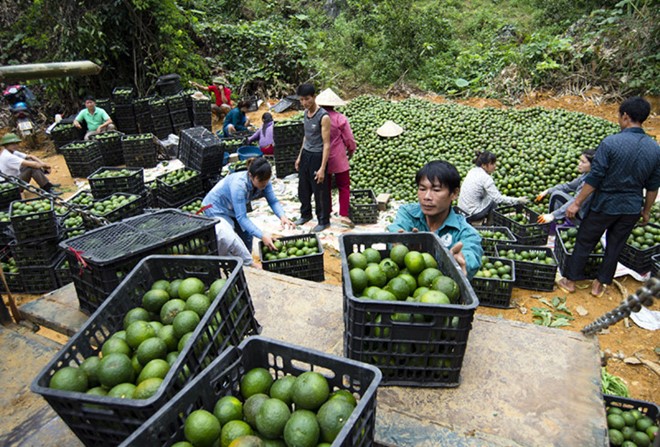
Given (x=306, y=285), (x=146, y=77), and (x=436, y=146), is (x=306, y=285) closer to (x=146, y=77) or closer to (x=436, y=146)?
(x=436, y=146)

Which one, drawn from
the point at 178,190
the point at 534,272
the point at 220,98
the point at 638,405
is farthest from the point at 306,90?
the point at 220,98

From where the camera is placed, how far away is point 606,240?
16.7 feet

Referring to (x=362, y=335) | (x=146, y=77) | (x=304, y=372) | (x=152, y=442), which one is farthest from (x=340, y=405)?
(x=146, y=77)

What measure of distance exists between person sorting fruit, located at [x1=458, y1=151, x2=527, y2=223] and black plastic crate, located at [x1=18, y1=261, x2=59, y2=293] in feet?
20.9

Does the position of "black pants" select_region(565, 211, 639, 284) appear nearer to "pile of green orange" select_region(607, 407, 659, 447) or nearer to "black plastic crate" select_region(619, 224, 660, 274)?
"black plastic crate" select_region(619, 224, 660, 274)

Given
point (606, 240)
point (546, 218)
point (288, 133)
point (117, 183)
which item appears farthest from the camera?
point (288, 133)

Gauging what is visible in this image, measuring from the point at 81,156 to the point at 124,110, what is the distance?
9.50 feet

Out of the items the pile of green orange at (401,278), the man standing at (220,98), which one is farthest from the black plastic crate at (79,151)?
the pile of green orange at (401,278)

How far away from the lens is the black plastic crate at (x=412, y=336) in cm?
183

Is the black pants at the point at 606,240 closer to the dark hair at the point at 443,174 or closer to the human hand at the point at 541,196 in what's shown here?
the human hand at the point at 541,196

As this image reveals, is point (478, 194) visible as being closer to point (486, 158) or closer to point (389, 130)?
point (486, 158)

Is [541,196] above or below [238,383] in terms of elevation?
below

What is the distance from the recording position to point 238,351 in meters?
1.81

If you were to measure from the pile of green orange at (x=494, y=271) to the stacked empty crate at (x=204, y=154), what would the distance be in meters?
5.55
